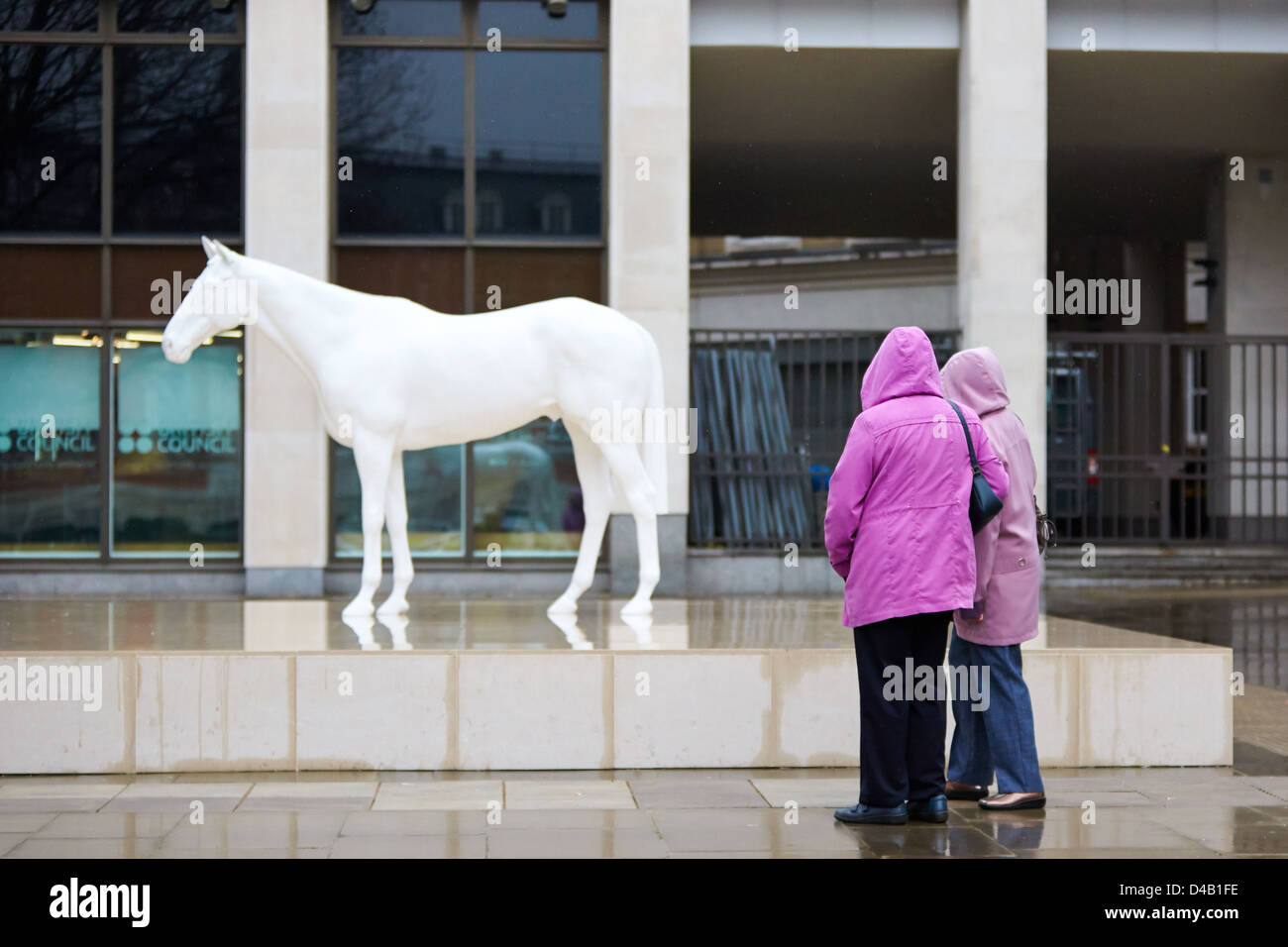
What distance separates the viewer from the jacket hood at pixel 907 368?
563 cm

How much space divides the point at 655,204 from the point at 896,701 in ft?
32.6

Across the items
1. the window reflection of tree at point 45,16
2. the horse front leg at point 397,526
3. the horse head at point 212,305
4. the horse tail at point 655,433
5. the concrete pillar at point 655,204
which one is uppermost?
the window reflection of tree at point 45,16

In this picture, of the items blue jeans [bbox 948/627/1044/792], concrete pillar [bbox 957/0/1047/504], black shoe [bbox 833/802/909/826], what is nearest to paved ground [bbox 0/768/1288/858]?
black shoe [bbox 833/802/909/826]

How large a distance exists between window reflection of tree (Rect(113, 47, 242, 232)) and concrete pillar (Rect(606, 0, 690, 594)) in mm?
4224

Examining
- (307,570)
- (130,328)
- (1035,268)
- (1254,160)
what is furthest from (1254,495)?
(130,328)

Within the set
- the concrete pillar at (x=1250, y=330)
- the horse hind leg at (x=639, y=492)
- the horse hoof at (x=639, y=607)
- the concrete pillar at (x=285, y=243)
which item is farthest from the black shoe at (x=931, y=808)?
the concrete pillar at (x=1250, y=330)

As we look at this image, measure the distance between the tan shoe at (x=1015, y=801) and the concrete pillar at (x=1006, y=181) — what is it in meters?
9.46

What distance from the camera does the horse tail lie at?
8922mm

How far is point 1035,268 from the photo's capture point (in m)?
15.0

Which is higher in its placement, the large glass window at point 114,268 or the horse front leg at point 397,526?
the large glass window at point 114,268

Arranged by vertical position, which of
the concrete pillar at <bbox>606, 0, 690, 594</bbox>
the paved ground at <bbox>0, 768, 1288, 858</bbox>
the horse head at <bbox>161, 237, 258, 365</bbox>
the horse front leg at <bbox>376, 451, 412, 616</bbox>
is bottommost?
the paved ground at <bbox>0, 768, 1288, 858</bbox>

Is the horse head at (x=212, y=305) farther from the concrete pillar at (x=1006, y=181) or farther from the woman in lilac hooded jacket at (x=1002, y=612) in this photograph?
the concrete pillar at (x=1006, y=181)

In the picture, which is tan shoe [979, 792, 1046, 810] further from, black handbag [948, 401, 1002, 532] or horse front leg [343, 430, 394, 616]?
horse front leg [343, 430, 394, 616]
